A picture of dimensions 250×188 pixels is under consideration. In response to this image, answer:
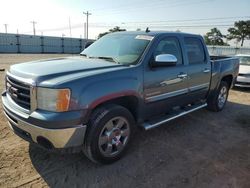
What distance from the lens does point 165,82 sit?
413cm

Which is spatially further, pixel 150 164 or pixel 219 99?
pixel 219 99

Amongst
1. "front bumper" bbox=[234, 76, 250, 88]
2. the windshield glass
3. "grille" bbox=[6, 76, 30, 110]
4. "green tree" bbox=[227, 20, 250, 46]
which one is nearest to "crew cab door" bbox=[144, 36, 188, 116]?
"grille" bbox=[6, 76, 30, 110]

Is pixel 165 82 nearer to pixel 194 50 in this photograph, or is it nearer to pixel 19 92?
pixel 194 50

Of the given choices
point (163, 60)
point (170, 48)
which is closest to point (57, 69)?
point (163, 60)

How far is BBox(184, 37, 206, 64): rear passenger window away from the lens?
493 centimetres

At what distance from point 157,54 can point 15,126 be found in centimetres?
241

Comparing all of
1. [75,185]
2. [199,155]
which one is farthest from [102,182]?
[199,155]

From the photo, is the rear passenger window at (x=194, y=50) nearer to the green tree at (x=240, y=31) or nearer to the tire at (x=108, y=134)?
the tire at (x=108, y=134)

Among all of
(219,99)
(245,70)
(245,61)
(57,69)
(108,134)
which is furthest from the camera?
(245,61)

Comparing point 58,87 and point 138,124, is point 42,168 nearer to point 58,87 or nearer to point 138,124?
point 58,87

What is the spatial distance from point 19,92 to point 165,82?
7.37ft

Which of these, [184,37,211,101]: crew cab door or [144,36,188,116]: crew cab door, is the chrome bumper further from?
[184,37,211,101]: crew cab door

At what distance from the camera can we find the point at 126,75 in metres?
3.49

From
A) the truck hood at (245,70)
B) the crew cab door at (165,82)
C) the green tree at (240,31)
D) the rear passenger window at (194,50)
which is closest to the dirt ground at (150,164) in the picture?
the crew cab door at (165,82)
